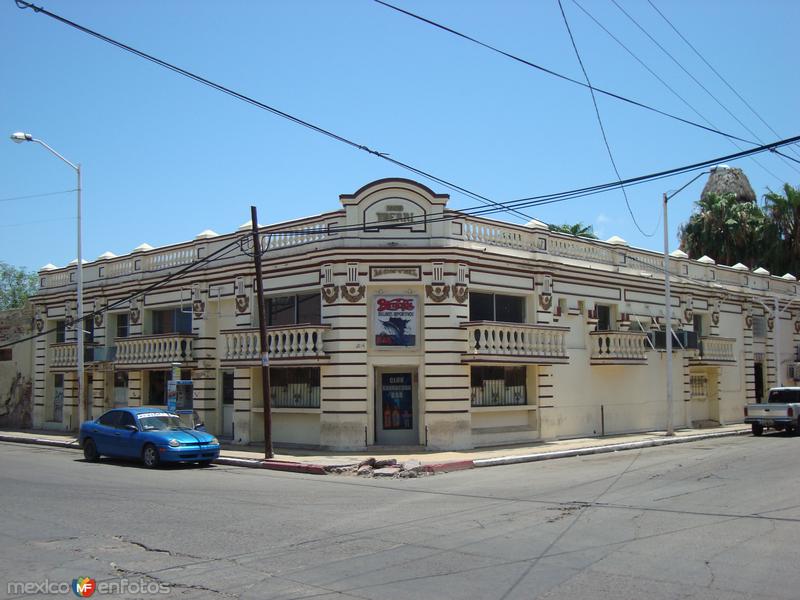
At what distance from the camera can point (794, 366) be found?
4228 cm

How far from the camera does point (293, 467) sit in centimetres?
2072

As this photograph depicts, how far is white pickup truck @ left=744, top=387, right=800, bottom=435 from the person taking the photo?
29.8 meters

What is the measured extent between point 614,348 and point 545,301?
4164 mm

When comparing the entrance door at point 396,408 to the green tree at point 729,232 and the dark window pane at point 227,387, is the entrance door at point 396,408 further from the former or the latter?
the green tree at point 729,232

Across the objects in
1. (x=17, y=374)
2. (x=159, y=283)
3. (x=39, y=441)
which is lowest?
(x=39, y=441)

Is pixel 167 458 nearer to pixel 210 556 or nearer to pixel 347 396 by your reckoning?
pixel 347 396

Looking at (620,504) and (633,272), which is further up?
(633,272)

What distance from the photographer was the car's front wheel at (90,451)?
22.3 meters

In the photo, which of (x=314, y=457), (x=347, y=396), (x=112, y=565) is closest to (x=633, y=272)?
(x=347, y=396)

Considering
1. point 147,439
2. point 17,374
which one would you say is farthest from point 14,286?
point 147,439

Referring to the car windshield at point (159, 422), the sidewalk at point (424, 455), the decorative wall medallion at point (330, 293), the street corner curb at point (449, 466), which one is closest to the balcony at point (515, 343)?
the sidewalk at point (424, 455)

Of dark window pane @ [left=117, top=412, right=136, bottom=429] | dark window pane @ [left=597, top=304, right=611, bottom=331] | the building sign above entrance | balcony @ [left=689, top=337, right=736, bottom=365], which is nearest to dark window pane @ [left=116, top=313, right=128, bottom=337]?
dark window pane @ [left=117, top=412, right=136, bottom=429]

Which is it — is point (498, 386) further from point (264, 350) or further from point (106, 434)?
point (106, 434)

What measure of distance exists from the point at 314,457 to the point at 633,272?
16.4m
